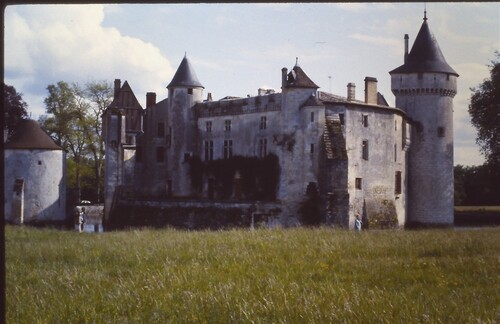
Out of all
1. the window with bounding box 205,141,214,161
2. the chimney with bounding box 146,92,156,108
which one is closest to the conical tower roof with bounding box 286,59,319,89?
the window with bounding box 205,141,214,161

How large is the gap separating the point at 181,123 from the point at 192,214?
7316mm

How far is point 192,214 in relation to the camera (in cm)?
3428

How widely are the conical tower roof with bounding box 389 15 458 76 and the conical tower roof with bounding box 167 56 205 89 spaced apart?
12.6 meters

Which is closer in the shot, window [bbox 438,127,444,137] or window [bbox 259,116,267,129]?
window [bbox 259,116,267,129]

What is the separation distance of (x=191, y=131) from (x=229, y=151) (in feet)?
10.4

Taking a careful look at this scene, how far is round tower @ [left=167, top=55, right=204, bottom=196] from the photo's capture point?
128ft

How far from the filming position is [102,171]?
41156 mm

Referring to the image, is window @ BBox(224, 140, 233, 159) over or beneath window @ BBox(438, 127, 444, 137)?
beneath

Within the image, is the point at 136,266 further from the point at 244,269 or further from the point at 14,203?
the point at 14,203

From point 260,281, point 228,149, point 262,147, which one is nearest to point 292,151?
point 262,147

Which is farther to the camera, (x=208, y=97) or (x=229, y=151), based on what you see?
(x=208, y=97)

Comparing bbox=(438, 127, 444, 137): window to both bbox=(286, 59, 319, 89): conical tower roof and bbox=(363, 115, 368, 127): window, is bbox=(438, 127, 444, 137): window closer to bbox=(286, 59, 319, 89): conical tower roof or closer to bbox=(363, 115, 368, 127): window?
bbox=(363, 115, 368, 127): window

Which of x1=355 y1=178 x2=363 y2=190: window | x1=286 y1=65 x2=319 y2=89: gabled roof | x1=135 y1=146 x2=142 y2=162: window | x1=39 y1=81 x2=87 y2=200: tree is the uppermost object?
x1=286 y1=65 x2=319 y2=89: gabled roof

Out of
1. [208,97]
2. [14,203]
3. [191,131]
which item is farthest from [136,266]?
[208,97]
